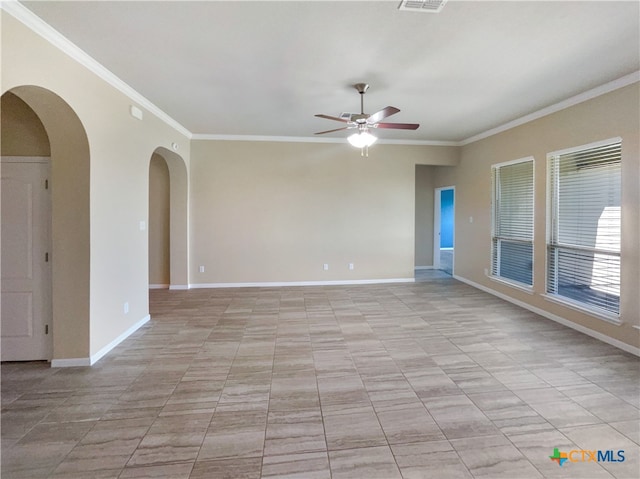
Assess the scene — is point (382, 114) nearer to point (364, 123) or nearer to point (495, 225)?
point (364, 123)

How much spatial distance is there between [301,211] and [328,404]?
4.37 m

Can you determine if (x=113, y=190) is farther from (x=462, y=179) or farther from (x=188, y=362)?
(x=462, y=179)

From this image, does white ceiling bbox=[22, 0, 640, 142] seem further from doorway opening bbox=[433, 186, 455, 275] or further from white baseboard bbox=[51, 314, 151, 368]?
doorway opening bbox=[433, 186, 455, 275]

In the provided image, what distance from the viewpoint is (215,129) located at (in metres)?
5.63

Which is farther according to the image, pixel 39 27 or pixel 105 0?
pixel 39 27

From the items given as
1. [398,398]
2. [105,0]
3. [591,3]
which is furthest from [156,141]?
[591,3]

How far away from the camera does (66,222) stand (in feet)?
9.77

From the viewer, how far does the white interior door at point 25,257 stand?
3014 millimetres

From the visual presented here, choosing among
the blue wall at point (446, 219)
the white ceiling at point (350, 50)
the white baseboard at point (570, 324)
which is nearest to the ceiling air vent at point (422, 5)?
the white ceiling at point (350, 50)

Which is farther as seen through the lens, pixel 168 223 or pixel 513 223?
pixel 168 223

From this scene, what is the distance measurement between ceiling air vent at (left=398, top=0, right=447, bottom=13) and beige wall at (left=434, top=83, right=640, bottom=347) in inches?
106

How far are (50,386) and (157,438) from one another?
1.39 meters
